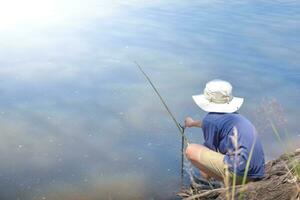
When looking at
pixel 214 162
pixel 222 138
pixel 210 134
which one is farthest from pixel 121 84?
pixel 214 162

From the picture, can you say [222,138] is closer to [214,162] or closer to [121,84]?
[214,162]

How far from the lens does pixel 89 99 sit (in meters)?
7.96

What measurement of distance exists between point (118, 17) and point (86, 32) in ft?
5.34

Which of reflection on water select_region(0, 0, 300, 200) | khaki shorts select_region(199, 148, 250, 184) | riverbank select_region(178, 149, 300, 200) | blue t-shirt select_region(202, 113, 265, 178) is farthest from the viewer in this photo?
reflection on water select_region(0, 0, 300, 200)

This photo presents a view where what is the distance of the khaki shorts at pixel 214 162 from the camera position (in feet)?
14.5

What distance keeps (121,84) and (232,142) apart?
14.5ft

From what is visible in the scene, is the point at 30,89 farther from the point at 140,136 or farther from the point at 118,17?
the point at 118,17

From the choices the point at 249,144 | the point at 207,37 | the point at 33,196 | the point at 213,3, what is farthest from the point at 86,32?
the point at 249,144

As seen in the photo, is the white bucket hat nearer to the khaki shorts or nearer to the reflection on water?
the khaki shorts

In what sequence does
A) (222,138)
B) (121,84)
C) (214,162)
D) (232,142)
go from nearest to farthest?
(232,142)
(214,162)
(222,138)
(121,84)

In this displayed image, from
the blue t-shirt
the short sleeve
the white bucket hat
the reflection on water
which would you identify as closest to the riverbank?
the blue t-shirt

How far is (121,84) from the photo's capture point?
8.58 meters

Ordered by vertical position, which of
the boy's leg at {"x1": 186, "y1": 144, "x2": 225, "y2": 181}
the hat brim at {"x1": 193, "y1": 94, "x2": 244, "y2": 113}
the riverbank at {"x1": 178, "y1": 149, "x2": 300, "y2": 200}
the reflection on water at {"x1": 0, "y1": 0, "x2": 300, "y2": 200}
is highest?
the hat brim at {"x1": 193, "y1": 94, "x2": 244, "y2": 113}

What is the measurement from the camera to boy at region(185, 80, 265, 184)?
4.36 meters
